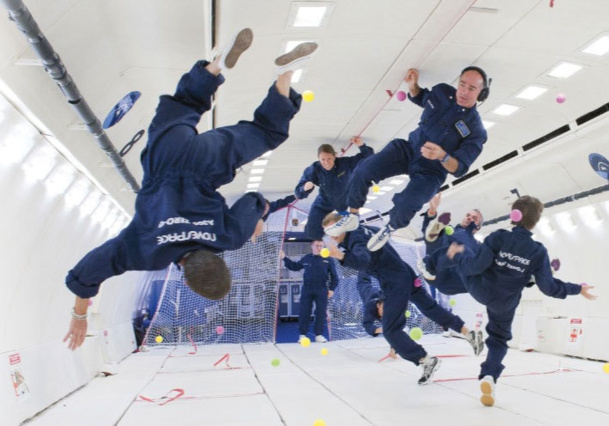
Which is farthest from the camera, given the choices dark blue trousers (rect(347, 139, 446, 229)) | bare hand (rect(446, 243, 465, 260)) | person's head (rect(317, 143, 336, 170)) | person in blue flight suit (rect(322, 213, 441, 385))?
person's head (rect(317, 143, 336, 170))

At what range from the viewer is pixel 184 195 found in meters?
2.96

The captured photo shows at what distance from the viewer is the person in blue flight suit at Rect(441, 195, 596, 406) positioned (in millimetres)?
4922

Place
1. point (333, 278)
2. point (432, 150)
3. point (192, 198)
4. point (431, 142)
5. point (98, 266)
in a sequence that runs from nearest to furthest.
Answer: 1. point (192, 198)
2. point (98, 266)
3. point (432, 150)
4. point (431, 142)
5. point (333, 278)

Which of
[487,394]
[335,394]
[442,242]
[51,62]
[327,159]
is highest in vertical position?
[327,159]

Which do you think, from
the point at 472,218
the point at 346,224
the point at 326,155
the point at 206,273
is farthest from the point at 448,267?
the point at 206,273

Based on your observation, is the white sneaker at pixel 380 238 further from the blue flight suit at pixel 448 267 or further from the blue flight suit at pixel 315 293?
the blue flight suit at pixel 315 293

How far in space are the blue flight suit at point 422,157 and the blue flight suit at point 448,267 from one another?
0.98 m

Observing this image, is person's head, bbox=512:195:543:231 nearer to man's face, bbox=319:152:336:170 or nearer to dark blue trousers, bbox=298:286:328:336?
man's face, bbox=319:152:336:170

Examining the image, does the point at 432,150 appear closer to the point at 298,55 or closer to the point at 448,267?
the point at 298,55

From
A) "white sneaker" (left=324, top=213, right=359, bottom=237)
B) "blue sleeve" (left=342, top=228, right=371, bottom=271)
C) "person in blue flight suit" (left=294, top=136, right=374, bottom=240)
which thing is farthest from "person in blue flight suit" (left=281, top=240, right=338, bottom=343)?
"white sneaker" (left=324, top=213, right=359, bottom=237)

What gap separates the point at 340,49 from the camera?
5.17 m

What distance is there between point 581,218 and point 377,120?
154 inches

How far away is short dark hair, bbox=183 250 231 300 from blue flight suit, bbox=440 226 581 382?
3131 mm

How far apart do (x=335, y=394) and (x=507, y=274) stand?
7.24ft
